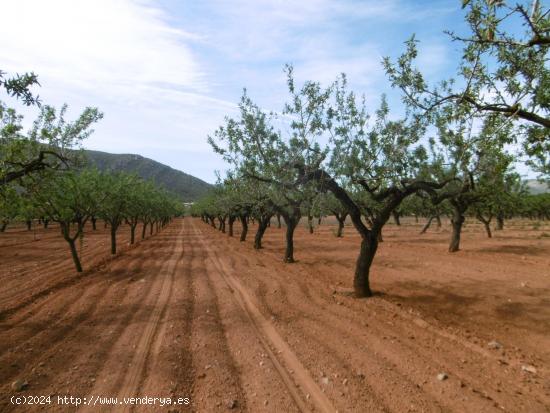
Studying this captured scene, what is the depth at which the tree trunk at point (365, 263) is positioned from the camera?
39.9ft

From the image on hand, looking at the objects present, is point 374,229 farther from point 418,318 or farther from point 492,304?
point 492,304

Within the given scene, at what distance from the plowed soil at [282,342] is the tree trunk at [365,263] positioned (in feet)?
1.57

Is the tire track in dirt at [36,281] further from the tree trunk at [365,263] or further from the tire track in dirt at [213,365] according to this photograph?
the tree trunk at [365,263]

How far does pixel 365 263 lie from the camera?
12.2m

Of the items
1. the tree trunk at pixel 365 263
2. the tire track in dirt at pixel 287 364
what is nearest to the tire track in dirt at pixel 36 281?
the tire track in dirt at pixel 287 364

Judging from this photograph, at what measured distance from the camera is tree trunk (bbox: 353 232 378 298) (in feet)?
39.9

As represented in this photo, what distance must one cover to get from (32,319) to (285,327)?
7808 mm

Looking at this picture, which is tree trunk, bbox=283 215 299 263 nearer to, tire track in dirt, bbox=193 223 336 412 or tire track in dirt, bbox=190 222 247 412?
tire track in dirt, bbox=193 223 336 412

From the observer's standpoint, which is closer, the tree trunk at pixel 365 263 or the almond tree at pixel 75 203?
the tree trunk at pixel 365 263

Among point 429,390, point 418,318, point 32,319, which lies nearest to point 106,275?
point 32,319

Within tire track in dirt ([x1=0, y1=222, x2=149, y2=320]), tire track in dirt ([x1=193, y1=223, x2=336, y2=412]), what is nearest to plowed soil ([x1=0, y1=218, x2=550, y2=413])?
tire track in dirt ([x1=193, y1=223, x2=336, y2=412])

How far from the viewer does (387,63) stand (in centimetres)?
785

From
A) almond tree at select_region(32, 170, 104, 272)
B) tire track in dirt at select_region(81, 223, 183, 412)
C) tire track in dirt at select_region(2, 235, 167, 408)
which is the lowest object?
tire track in dirt at select_region(2, 235, 167, 408)

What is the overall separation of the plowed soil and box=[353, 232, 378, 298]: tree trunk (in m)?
0.48
